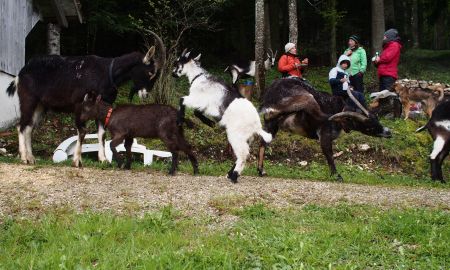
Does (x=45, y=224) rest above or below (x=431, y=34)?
below

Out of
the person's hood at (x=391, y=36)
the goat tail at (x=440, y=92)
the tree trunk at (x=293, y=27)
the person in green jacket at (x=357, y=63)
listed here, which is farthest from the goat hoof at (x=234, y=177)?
the goat tail at (x=440, y=92)

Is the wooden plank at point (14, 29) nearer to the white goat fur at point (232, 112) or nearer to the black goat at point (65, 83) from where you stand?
the black goat at point (65, 83)

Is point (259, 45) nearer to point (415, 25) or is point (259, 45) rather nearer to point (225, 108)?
point (225, 108)

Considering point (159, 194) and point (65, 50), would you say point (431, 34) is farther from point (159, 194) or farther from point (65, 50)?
point (159, 194)

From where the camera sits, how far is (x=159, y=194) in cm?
736

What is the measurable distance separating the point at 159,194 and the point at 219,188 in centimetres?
88

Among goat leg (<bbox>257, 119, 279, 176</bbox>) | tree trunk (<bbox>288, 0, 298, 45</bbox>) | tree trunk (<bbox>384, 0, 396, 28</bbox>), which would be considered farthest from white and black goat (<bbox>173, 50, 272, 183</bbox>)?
tree trunk (<bbox>384, 0, 396, 28</bbox>)

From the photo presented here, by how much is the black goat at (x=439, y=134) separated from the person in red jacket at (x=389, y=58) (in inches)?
106

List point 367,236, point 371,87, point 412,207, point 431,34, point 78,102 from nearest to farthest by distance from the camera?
point 367,236, point 412,207, point 78,102, point 371,87, point 431,34

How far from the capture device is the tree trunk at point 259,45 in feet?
50.3

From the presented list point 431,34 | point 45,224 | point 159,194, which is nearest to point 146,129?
point 159,194

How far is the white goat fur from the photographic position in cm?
849

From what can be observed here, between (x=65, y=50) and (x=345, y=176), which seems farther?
(x=65, y=50)

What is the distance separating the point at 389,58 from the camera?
13.4 metres
